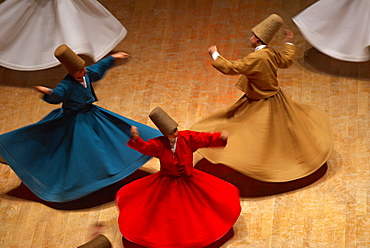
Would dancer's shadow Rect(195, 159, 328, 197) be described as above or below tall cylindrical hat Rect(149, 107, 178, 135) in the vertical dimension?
below

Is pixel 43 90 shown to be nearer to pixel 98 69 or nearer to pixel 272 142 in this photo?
pixel 98 69

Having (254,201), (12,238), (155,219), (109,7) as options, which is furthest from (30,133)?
(109,7)

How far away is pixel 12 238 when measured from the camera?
4215 mm

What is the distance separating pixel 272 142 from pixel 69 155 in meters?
1.36

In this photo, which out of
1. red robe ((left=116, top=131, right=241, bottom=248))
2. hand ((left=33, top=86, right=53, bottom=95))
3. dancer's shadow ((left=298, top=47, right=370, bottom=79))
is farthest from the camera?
dancer's shadow ((left=298, top=47, right=370, bottom=79))

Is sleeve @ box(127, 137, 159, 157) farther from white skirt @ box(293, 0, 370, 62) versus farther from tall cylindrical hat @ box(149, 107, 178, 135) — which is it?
white skirt @ box(293, 0, 370, 62)

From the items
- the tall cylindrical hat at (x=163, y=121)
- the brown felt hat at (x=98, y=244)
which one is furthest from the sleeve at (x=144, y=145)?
the brown felt hat at (x=98, y=244)

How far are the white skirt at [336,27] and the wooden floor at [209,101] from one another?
208mm

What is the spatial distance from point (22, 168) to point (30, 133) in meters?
0.24

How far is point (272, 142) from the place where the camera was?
4332mm

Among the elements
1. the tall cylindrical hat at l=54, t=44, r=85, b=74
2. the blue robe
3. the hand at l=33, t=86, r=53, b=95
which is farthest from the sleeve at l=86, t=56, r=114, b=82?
the hand at l=33, t=86, r=53, b=95

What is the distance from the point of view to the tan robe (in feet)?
13.9

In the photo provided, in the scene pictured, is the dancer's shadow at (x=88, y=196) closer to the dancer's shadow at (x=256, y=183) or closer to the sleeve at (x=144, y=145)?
the dancer's shadow at (x=256, y=183)

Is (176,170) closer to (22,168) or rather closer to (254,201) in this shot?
(254,201)
